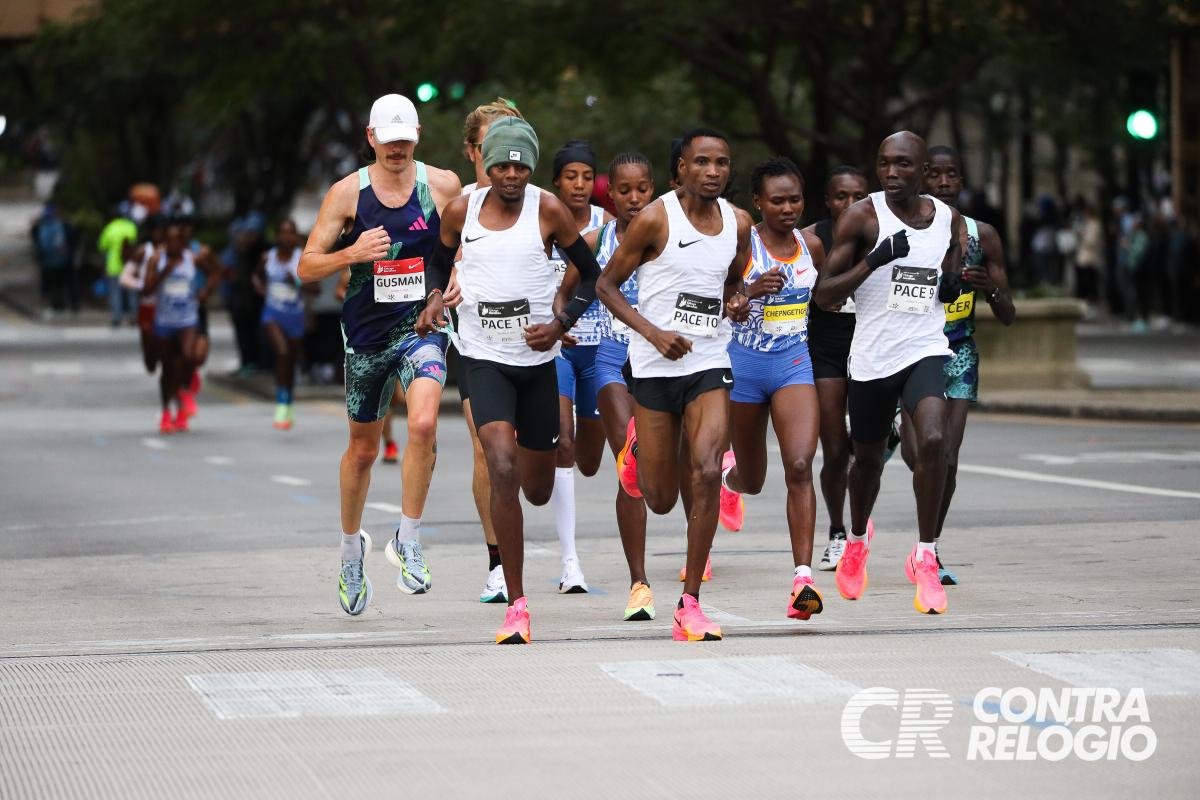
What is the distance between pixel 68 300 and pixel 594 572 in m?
38.4

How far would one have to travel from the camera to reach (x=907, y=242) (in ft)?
31.6

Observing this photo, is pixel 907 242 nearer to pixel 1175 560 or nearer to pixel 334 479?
pixel 1175 560

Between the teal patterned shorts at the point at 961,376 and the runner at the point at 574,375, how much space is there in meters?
1.58

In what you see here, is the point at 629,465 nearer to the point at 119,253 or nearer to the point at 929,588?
the point at 929,588

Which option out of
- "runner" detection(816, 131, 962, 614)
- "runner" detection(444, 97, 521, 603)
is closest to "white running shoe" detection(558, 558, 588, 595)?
"runner" detection(444, 97, 521, 603)

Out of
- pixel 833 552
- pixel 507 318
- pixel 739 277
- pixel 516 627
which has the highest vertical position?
pixel 739 277

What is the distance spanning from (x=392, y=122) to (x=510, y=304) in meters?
1.05

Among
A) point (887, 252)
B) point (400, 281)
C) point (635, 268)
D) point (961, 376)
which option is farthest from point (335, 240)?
point (961, 376)

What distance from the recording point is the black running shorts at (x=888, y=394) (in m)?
9.75

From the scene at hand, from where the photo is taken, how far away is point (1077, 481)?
50.4ft

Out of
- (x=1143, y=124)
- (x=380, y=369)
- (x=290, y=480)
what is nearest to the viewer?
(x=380, y=369)

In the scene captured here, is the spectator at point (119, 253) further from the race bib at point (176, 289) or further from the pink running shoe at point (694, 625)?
the pink running shoe at point (694, 625)

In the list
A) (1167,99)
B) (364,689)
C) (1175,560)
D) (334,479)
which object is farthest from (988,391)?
(1167,99)

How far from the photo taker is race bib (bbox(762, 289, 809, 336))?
32.6ft
